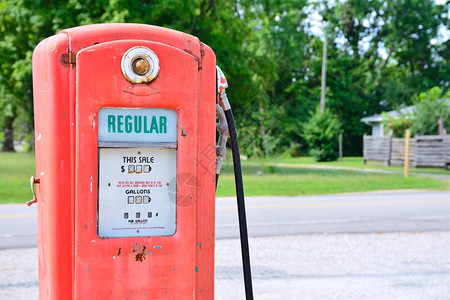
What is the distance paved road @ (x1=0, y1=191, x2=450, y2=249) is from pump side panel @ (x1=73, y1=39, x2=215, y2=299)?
5.35 meters

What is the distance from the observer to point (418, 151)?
24750 millimetres

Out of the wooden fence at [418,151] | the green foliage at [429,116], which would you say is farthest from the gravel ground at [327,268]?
the green foliage at [429,116]

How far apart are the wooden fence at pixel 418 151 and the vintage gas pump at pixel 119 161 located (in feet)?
75.3

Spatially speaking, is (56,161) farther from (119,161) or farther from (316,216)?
(316,216)

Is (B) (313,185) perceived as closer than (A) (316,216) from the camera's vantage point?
No

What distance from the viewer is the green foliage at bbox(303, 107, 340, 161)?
113 ft

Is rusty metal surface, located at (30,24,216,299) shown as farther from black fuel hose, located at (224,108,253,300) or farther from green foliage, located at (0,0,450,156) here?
green foliage, located at (0,0,450,156)

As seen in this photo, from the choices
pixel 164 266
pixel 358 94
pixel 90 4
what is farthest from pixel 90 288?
pixel 358 94

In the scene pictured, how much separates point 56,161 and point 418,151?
2409 cm

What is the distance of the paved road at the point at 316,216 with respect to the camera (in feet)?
28.0

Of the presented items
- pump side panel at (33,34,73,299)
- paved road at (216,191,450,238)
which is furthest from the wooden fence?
pump side panel at (33,34,73,299)

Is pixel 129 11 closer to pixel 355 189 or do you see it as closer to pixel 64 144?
pixel 355 189

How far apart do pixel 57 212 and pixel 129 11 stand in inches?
720

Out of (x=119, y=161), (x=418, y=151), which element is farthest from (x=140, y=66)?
(x=418, y=151)
